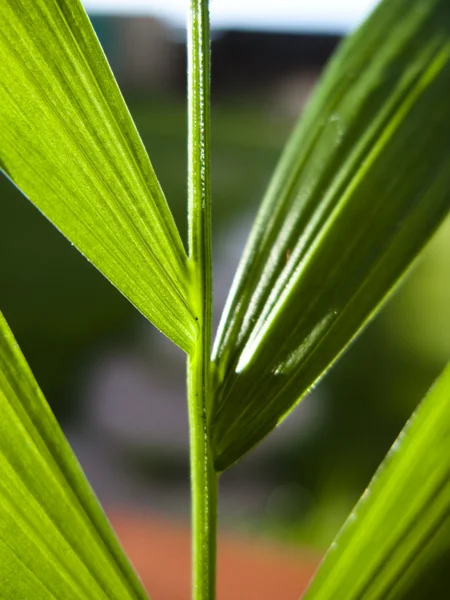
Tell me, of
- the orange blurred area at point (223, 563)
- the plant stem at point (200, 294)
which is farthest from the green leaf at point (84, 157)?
the orange blurred area at point (223, 563)

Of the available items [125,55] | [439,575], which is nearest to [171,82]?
[125,55]

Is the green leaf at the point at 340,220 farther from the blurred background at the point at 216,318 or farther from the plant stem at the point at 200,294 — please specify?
the blurred background at the point at 216,318

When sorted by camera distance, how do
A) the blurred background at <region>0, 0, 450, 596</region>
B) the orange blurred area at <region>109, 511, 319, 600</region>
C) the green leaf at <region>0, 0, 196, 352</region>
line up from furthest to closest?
the blurred background at <region>0, 0, 450, 596</region>
the orange blurred area at <region>109, 511, 319, 600</region>
the green leaf at <region>0, 0, 196, 352</region>

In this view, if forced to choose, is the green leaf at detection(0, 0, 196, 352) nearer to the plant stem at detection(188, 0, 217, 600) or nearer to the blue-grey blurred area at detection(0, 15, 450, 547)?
the plant stem at detection(188, 0, 217, 600)

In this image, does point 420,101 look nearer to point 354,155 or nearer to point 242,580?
point 354,155

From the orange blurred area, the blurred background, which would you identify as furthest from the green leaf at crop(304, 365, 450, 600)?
the blurred background

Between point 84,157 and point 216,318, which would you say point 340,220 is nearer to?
point 84,157
